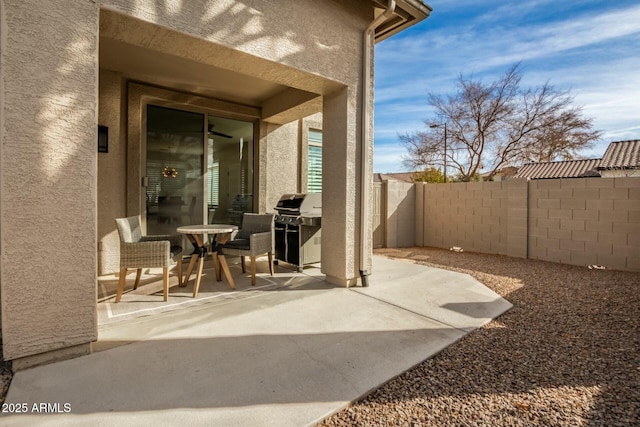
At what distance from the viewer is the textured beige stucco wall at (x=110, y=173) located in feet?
15.8

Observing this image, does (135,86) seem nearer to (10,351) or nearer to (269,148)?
(269,148)

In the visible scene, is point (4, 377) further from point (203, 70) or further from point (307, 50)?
point (203, 70)

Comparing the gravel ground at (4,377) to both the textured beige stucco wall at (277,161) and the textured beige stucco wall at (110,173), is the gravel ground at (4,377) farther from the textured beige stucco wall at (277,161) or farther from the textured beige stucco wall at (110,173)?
the textured beige stucco wall at (277,161)

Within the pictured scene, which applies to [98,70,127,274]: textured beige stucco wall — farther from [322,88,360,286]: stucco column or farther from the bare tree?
the bare tree

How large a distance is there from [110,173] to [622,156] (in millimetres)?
23057

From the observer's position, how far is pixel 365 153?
14.0 ft

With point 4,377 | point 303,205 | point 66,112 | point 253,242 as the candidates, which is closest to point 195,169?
point 303,205

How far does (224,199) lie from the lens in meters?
6.43

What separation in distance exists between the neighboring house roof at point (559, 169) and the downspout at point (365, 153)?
60.0 feet

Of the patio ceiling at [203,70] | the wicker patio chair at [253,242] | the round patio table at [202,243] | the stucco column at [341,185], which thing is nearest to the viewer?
the patio ceiling at [203,70]

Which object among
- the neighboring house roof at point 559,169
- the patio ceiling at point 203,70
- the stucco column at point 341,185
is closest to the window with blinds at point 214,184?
the patio ceiling at point 203,70

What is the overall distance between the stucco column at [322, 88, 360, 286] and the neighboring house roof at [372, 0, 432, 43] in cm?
123

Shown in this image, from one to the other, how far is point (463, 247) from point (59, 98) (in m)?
8.26

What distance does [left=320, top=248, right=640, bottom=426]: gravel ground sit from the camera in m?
1.82
